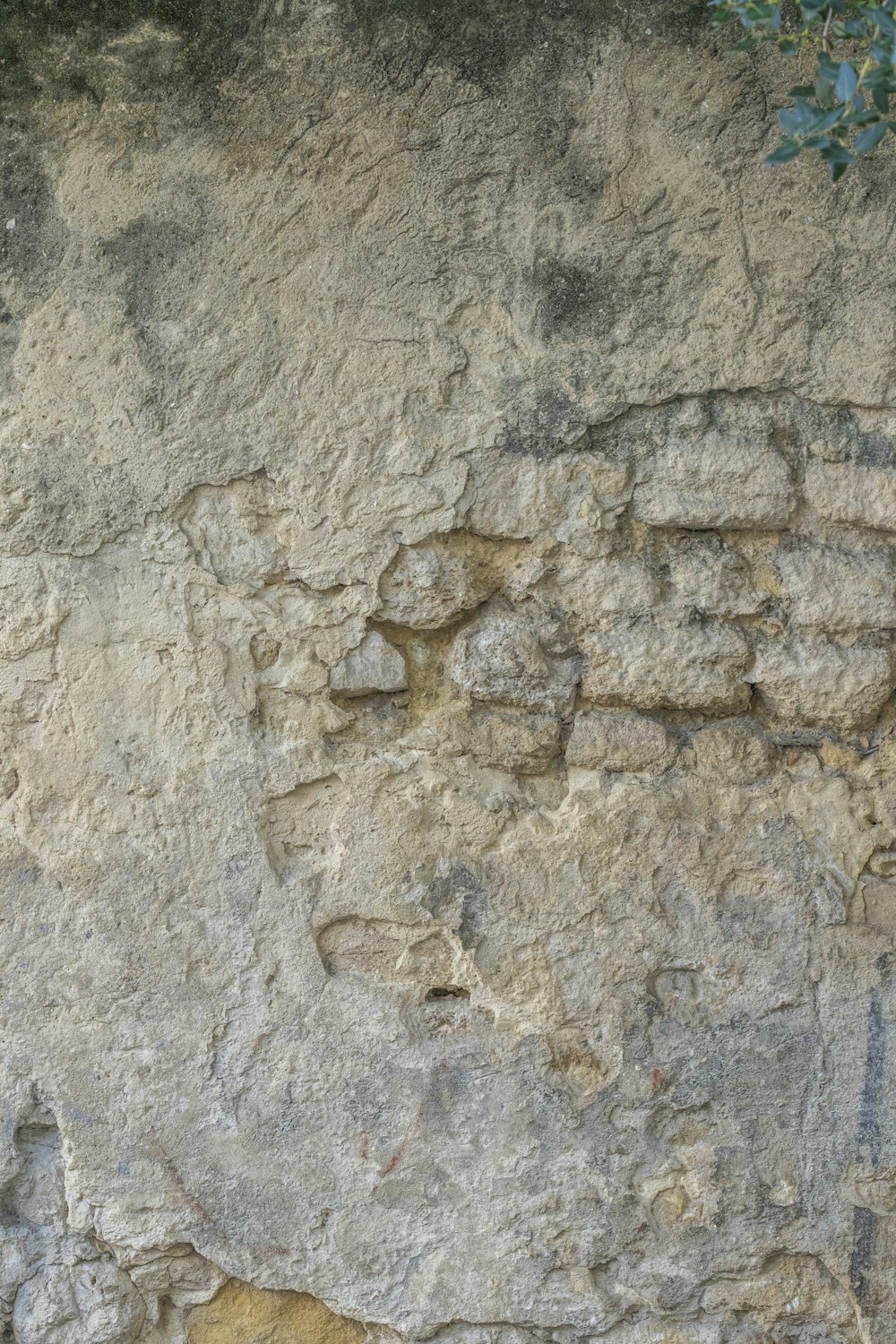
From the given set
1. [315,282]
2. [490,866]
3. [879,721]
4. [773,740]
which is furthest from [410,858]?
[315,282]

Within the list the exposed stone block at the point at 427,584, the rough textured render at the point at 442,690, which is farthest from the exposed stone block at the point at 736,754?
the exposed stone block at the point at 427,584

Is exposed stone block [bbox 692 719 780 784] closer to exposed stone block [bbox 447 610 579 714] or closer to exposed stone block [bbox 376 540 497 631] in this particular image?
exposed stone block [bbox 447 610 579 714]

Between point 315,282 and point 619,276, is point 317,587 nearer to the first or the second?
point 315,282

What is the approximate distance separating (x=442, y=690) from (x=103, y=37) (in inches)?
45.6

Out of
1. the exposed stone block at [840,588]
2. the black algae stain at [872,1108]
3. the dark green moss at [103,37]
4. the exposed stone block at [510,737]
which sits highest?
the dark green moss at [103,37]

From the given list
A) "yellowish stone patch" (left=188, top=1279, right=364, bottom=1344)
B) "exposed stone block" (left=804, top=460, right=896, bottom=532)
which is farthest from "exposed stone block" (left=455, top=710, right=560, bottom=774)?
"yellowish stone patch" (left=188, top=1279, right=364, bottom=1344)

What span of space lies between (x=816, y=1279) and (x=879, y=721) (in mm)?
942

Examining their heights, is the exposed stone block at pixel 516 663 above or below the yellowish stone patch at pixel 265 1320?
above

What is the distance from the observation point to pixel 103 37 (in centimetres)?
194

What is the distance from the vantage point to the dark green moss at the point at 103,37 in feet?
6.35

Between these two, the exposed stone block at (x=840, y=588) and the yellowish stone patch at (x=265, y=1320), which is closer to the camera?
the exposed stone block at (x=840, y=588)

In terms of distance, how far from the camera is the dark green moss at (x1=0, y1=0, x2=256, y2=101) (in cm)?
194

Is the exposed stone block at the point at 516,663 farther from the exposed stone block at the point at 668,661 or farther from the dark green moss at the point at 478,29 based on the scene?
the dark green moss at the point at 478,29

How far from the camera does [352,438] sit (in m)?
1.98
